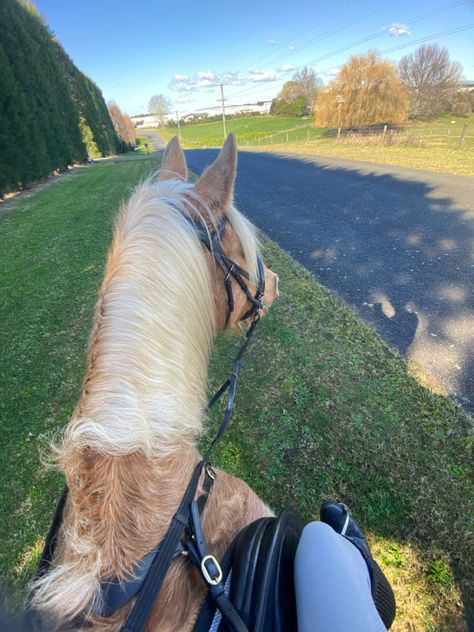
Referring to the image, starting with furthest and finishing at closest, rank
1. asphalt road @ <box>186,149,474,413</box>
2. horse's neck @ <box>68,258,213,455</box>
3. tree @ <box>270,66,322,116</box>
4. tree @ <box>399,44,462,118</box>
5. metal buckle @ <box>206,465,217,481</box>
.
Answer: tree @ <box>270,66,322,116</box>, tree @ <box>399,44,462,118</box>, asphalt road @ <box>186,149,474,413</box>, metal buckle @ <box>206,465,217,481</box>, horse's neck @ <box>68,258,213,455</box>

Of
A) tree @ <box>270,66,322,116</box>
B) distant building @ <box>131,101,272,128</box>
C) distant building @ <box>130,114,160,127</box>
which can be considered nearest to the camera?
tree @ <box>270,66,322,116</box>

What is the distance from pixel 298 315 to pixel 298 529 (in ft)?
11.1

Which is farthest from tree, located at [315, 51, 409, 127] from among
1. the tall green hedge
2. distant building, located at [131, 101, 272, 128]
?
distant building, located at [131, 101, 272, 128]

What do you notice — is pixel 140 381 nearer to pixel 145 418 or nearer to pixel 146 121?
pixel 145 418

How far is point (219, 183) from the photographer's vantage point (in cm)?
158

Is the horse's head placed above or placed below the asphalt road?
above

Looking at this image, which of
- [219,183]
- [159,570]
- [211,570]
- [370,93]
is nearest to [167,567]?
[159,570]

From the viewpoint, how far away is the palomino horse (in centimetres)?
97

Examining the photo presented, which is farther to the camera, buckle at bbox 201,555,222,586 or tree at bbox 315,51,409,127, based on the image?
tree at bbox 315,51,409,127

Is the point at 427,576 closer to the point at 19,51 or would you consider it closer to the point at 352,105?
the point at 19,51

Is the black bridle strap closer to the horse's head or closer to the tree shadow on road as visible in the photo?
the horse's head

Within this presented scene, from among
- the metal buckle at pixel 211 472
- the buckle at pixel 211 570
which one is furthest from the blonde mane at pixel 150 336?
the buckle at pixel 211 570

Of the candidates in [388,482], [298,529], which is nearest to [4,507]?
[298,529]

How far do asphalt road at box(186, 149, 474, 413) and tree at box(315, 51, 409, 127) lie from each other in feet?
85.7
